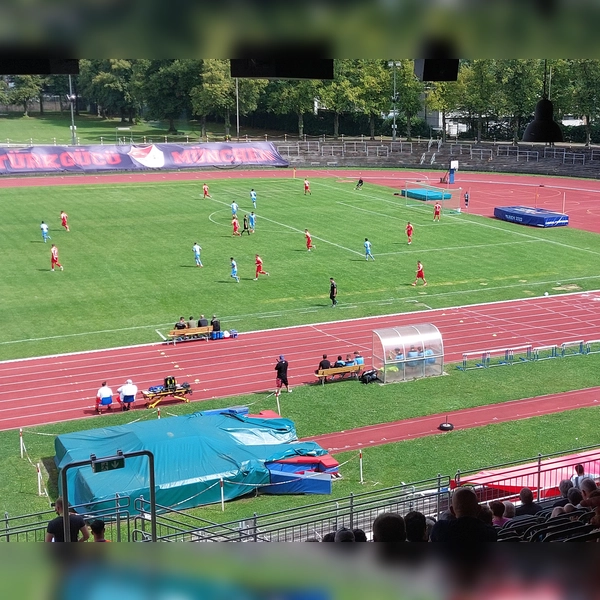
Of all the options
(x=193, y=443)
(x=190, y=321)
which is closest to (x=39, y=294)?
(x=190, y=321)

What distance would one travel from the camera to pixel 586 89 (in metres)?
76.8

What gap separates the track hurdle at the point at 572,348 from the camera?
87.8 feet

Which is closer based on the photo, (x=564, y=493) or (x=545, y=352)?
(x=564, y=493)

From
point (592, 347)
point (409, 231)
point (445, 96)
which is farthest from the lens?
point (445, 96)

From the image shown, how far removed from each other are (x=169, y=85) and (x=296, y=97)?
15037mm

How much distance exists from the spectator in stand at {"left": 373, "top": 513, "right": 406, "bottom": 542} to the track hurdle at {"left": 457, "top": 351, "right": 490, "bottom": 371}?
19.5m

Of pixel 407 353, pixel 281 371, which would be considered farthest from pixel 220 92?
pixel 281 371

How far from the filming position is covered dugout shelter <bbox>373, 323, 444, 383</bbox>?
80.2 feet

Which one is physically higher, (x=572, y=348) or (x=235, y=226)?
(x=235, y=226)

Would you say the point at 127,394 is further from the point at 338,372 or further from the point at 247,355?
the point at 338,372

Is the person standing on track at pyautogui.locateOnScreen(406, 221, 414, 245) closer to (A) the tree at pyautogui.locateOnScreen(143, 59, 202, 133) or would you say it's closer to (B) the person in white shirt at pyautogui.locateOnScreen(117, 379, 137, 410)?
(B) the person in white shirt at pyautogui.locateOnScreen(117, 379, 137, 410)

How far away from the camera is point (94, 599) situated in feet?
Answer: 13.2

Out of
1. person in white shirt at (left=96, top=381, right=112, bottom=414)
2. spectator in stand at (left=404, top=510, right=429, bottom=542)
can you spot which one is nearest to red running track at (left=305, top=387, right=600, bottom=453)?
person in white shirt at (left=96, top=381, right=112, bottom=414)

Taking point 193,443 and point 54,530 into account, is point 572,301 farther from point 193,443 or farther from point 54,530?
point 54,530
